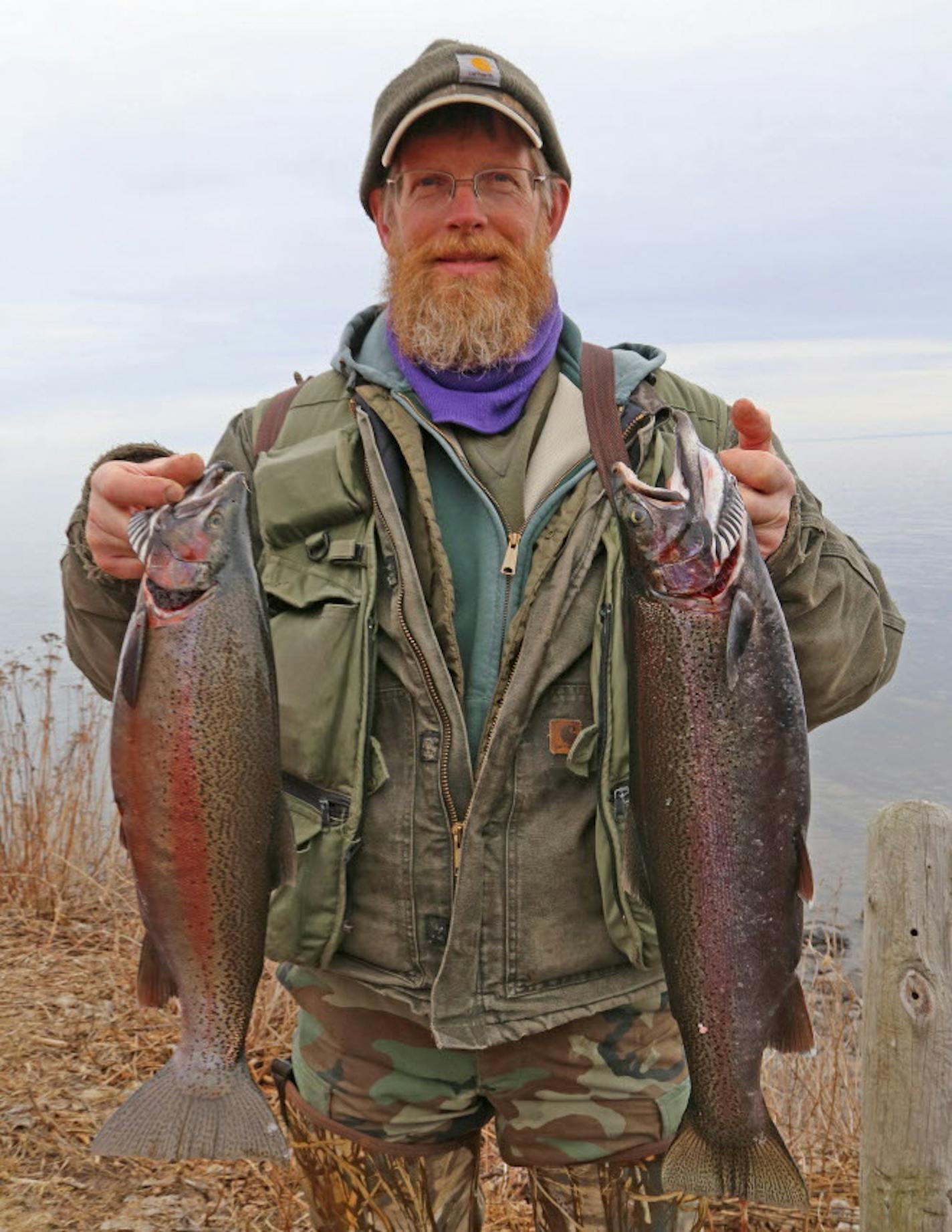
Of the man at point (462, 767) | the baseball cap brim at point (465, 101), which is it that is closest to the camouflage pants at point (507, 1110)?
the man at point (462, 767)

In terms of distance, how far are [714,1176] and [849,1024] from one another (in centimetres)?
382

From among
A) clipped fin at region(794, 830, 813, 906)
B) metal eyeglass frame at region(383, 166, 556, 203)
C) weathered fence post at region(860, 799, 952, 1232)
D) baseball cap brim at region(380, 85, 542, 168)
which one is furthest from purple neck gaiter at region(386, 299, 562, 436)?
weathered fence post at region(860, 799, 952, 1232)

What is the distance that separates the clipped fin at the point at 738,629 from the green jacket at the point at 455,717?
0.57 m

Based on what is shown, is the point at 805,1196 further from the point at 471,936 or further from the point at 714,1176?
the point at 471,936

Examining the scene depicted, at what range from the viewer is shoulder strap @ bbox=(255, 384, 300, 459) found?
10.1 ft

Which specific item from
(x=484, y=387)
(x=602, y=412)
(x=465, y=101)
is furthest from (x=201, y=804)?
(x=465, y=101)

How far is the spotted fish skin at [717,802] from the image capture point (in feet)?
6.97

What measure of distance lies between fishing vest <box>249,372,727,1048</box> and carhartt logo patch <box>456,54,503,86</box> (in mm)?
1113

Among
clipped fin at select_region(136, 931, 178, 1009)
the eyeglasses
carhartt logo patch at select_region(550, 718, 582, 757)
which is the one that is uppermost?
the eyeglasses

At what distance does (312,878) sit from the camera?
109 inches

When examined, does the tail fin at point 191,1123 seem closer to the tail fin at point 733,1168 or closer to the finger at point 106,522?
the tail fin at point 733,1168

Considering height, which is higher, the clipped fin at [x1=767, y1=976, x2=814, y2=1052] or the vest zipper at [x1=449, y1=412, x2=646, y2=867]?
the vest zipper at [x1=449, y1=412, x2=646, y2=867]

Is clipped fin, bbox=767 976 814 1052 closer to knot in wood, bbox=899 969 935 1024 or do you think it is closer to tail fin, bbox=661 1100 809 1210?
tail fin, bbox=661 1100 809 1210

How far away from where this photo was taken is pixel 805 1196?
2355 millimetres
